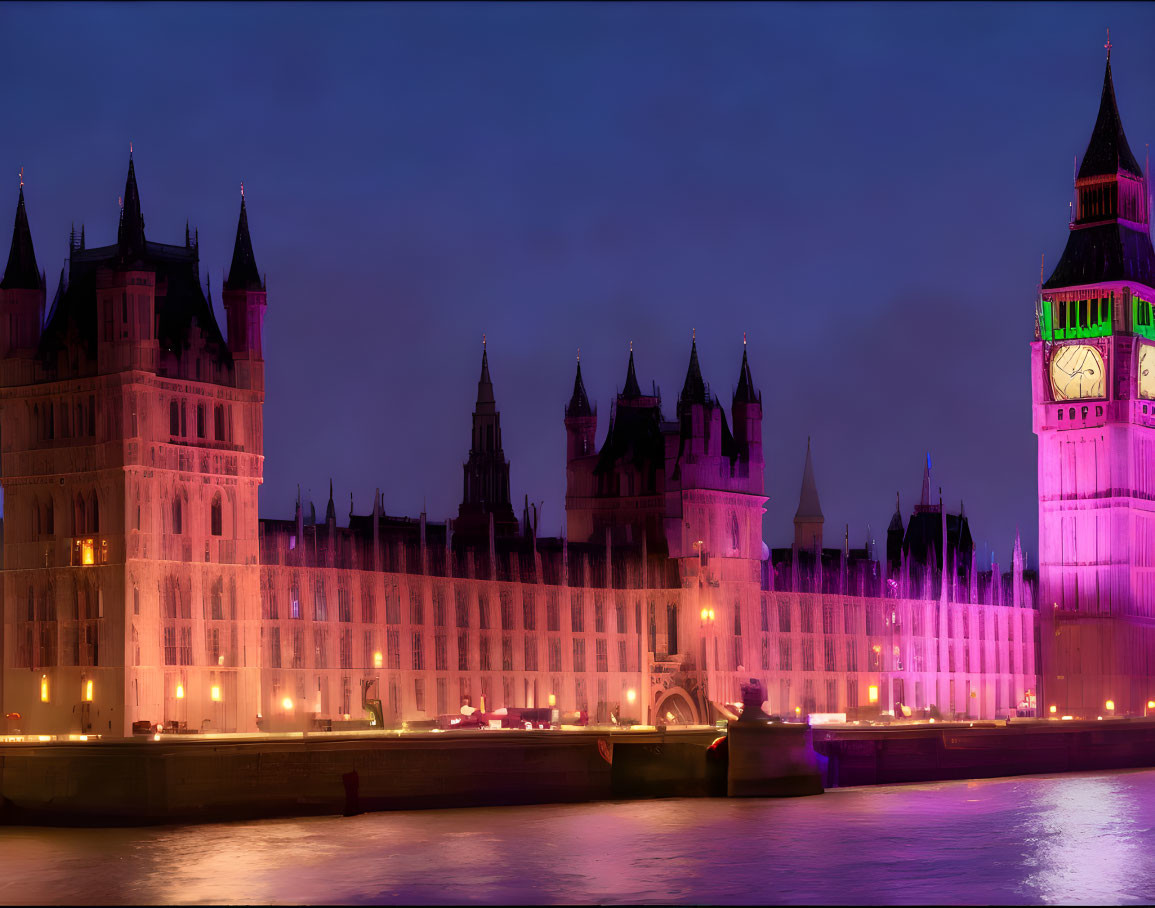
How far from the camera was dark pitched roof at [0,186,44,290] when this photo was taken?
10450 centimetres

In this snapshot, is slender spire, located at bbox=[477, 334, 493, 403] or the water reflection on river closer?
the water reflection on river

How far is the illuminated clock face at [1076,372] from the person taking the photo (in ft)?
517

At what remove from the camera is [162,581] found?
100 m

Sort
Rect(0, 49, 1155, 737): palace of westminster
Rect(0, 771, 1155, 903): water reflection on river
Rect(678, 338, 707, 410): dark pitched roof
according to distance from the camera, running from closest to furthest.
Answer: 1. Rect(0, 771, 1155, 903): water reflection on river
2. Rect(0, 49, 1155, 737): palace of westminster
3. Rect(678, 338, 707, 410): dark pitched roof

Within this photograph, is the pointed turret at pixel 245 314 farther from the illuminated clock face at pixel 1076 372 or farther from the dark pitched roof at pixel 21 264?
the illuminated clock face at pixel 1076 372

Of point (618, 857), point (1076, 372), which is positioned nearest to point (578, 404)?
point (1076, 372)

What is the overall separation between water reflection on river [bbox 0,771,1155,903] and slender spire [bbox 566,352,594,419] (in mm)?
50225

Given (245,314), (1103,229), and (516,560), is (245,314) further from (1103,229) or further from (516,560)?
(1103,229)

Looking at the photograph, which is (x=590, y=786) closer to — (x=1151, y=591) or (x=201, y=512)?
(x=201, y=512)

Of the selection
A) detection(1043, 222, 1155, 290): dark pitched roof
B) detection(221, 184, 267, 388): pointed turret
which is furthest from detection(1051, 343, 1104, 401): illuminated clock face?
detection(221, 184, 267, 388): pointed turret

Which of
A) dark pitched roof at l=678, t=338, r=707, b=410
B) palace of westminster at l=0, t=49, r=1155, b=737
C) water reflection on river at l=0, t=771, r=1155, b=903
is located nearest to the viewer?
water reflection on river at l=0, t=771, r=1155, b=903

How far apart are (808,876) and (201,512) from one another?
130ft

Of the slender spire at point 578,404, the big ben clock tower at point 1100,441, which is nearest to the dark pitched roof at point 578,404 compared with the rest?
the slender spire at point 578,404

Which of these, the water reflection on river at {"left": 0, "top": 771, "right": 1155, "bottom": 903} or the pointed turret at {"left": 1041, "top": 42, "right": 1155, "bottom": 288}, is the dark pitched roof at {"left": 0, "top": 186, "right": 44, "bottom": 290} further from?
the pointed turret at {"left": 1041, "top": 42, "right": 1155, "bottom": 288}
